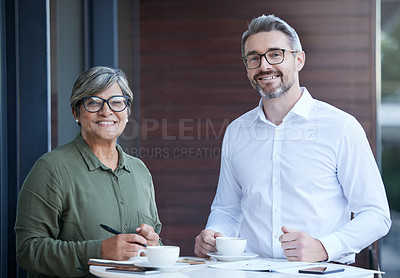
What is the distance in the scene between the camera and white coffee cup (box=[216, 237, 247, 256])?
2195 mm

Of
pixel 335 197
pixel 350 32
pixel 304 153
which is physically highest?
pixel 350 32

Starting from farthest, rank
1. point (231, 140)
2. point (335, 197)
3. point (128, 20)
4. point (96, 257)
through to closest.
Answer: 1. point (128, 20)
2. point (231, 140)
3. point (335, 197)
4. point (96, 257)

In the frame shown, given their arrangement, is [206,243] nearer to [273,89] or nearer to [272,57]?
[273,89]

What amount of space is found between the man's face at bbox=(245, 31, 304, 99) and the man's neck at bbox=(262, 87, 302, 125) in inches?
1.3

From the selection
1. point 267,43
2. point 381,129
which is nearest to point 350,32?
point 381,129

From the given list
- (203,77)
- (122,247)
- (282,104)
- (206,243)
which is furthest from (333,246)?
(203,77)

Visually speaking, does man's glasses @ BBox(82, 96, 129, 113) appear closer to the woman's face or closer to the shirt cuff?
the woman's face

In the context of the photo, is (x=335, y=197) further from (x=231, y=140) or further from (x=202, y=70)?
(x=202, y=70)

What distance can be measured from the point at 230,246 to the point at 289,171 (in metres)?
0.61

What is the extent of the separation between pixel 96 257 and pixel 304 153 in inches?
42.6

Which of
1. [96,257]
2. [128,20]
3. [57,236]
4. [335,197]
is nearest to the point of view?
[96,257]

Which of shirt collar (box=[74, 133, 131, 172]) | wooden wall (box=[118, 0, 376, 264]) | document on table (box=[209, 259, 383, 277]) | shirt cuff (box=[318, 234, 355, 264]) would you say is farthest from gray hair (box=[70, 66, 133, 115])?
wooden wall (box=[118, 0, 376, 264])

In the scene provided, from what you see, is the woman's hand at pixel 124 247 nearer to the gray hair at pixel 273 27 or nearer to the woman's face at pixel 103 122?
the woman's face at pixel 103 122

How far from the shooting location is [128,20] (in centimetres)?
532
